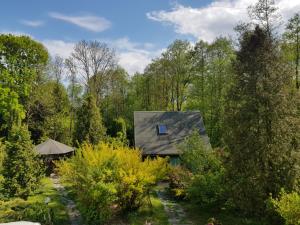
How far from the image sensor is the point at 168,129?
3002 cm

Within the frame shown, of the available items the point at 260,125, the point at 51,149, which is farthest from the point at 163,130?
the point at 260,125

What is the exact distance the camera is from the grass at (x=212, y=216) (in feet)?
51.2

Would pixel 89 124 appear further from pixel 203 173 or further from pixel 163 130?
pixel 203 173

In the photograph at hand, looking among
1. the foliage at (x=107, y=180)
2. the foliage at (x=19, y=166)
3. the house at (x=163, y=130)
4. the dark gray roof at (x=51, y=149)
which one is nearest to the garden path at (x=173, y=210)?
the foliage at (x=107, y=180)

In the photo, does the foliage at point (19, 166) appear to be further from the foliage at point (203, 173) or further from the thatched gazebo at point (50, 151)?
the foliage at point (203, 173)

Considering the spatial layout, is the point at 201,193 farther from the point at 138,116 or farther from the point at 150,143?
the point at 138,116

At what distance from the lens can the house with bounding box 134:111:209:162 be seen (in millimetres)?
27828

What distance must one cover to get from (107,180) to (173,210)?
13.2ft

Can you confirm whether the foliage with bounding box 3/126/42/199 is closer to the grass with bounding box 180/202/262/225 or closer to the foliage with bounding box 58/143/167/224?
the foliage with bounding box 58/143/167/224

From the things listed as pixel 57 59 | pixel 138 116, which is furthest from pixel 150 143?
pixel 57 59

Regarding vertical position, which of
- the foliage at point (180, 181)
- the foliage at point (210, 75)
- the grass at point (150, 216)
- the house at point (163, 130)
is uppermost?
the foliage at point (210, 75)

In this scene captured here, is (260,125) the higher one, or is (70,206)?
(260,125)

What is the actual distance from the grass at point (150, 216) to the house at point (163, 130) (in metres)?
9.50

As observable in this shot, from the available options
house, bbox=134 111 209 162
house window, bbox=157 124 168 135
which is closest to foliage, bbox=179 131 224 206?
house, bbox=134 111 209 162
